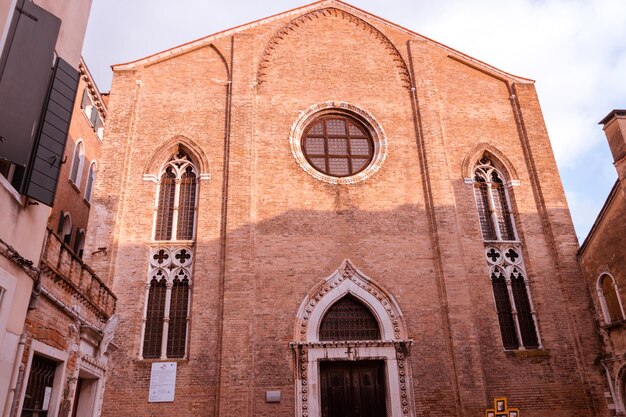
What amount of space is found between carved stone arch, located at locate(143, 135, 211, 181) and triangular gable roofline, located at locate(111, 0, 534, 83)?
106 inches

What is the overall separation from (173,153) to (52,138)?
7.79m

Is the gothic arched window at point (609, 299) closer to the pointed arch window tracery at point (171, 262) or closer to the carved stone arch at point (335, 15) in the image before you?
the carved stone arch at point (335, 15)

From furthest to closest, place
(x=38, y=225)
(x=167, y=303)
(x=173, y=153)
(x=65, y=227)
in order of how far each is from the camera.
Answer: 1. (x=65, y=227)
2. (x=173, y=153)
3. (x=167, y=303)
4. (x=38, y=225)

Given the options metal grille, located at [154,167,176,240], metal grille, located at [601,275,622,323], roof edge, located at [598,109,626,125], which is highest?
roof edge, located at [598,109,626,125]

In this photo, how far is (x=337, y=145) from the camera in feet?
49.7

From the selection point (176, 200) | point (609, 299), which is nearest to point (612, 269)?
point (609, 299)

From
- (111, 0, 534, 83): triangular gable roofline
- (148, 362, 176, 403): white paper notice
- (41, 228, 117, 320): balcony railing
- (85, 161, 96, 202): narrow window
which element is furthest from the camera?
(85, 161, 96, 202): narrow window

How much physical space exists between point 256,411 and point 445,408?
4.20 meters

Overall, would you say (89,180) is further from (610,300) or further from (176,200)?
(610,300)

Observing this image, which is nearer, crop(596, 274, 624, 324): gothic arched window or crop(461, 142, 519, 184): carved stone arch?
crop(596, 274, 624, 324): gothic arched window

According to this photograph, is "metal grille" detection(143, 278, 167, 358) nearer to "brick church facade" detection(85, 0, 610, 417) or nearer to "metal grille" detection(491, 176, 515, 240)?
"brick church facade" detection(85, 0, 610, 417)

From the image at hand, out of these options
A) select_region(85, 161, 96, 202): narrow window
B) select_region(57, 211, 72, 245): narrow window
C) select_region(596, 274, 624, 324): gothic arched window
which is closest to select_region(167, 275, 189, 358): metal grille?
select_region(57, 211, 72, 245): narrow window

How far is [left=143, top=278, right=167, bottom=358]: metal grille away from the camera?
1230cm

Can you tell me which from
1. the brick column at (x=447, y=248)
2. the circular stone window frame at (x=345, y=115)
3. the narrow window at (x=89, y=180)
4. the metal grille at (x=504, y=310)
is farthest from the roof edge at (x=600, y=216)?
the narrow window at (x=89, y=180)
